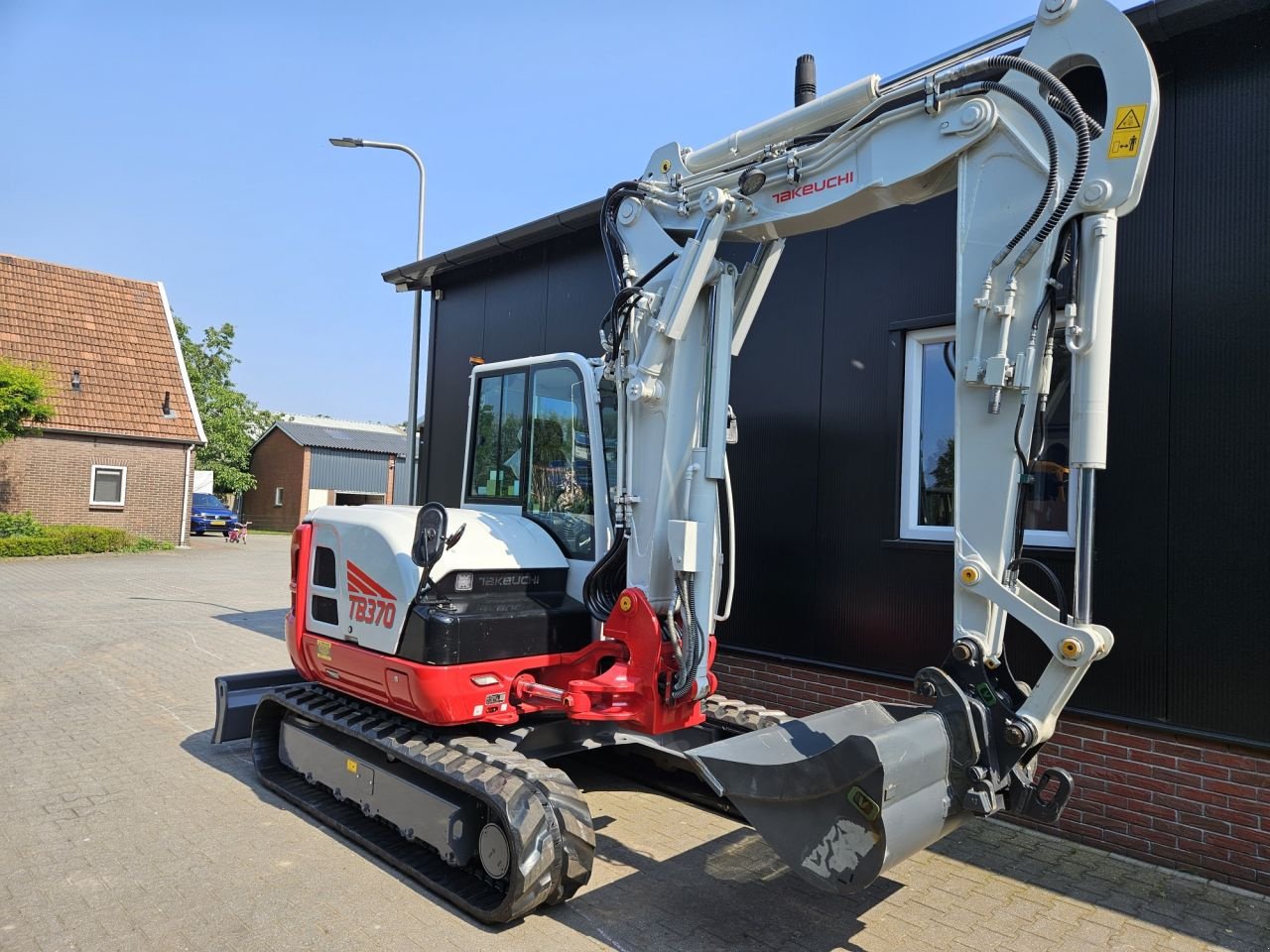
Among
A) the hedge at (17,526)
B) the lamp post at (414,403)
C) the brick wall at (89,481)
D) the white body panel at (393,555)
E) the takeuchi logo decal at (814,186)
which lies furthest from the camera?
the brick wall at (89,481)

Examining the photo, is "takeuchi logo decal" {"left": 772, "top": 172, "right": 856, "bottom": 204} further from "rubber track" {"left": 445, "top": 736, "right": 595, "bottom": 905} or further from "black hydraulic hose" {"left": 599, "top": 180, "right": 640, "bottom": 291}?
"rubber track" {"left": 445, "top": 736, "right": 595, "bottom": 905}

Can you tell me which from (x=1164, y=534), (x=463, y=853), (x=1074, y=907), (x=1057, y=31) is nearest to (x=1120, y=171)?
(x=1057, y=31)

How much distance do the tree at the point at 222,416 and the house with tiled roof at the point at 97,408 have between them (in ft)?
43.6

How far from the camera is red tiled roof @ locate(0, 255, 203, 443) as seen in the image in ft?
76.7

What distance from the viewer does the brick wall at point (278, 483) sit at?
38.9 metres

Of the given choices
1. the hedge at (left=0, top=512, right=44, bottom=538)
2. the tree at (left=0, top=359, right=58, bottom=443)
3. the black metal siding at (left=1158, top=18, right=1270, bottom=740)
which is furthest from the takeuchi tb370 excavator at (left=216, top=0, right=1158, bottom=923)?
the hedge at (left=0, top=512, right=44, bottom=538)

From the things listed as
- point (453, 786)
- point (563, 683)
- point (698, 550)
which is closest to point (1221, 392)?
point (698, 550)

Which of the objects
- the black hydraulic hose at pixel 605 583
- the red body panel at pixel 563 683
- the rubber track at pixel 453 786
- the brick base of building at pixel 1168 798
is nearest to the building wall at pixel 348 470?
the rubber track at pixel 453 786

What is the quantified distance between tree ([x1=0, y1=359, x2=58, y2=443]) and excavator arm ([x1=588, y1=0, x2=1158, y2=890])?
69.2ft

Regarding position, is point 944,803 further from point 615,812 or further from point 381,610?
point 381,610

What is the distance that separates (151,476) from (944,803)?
2588cm

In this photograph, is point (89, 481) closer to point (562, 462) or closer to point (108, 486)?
point (108, 486)

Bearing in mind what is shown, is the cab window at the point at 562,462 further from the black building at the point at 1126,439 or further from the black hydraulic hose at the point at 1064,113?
the black hydraulic hose at the point at 1064,113

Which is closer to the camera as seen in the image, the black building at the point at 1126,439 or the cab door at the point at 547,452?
the black building at the point at 1126,439
